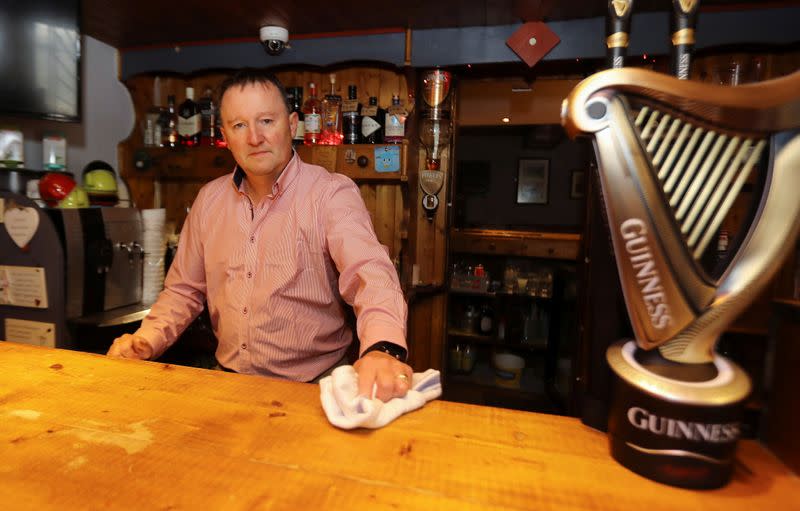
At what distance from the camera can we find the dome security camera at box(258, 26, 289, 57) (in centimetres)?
282

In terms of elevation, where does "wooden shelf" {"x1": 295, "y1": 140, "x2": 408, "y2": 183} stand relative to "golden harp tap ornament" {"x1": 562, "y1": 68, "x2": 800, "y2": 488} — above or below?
above

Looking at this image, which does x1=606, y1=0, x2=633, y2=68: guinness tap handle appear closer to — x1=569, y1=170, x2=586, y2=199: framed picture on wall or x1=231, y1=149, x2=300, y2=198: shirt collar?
x1=231, y1=149, x2=300, y2=198: shirt collar

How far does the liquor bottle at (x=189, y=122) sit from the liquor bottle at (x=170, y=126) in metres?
0.06

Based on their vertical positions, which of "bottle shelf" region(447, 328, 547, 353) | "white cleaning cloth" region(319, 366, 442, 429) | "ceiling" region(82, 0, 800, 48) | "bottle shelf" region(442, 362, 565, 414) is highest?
"ceiling" region(82, 0, 800, 48)

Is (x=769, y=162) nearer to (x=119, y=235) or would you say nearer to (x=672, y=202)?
(x=672, y=202)

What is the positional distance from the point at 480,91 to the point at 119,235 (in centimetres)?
295

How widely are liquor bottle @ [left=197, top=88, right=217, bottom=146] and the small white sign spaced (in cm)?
117

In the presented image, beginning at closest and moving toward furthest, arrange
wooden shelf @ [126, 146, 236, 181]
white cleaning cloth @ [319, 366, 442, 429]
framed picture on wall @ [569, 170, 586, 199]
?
1. white cleaning cloth @ [319, 366, 442, 429]
2. wooden shelf @ [126, 146, 236, 181]
3. framed picture on wall @ [569, 170, 586, 199]

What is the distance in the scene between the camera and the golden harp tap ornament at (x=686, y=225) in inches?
21.3

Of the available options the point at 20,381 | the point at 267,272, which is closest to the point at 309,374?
the point at 267,272

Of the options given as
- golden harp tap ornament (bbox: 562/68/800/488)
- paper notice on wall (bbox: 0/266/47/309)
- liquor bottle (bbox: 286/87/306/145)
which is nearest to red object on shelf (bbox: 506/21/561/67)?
liquor bottle (bbox: 286/87/306/145)

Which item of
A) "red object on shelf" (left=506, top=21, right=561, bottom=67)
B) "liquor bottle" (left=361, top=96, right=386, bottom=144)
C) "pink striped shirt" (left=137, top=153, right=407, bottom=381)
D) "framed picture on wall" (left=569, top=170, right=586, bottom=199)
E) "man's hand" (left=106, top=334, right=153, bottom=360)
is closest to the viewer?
"man's hand" (left=106, top=334, right=153, bottom=360)

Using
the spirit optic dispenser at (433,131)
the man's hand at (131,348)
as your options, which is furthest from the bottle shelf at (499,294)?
the man's hand at (131,348)

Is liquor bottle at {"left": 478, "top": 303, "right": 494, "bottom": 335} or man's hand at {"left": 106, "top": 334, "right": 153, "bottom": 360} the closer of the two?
man's hand at {"left": 106, "top": 334, "right": 153, "bottom": 360}
